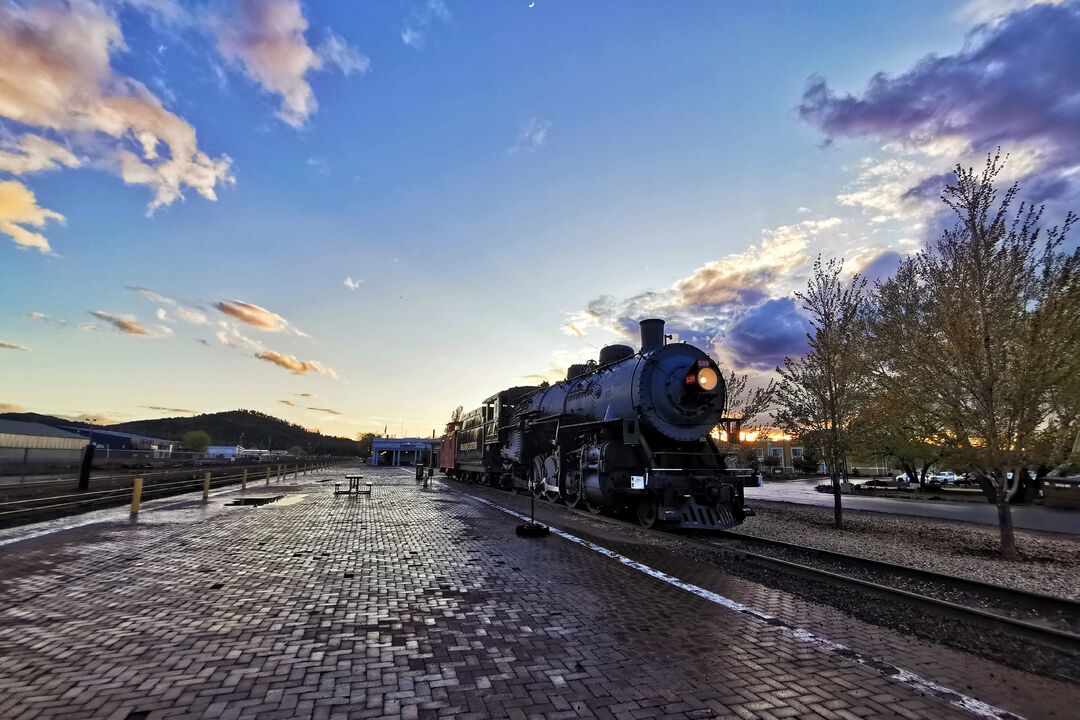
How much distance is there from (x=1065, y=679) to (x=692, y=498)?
7.03m

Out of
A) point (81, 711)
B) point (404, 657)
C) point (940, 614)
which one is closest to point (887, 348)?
point (940, 614)

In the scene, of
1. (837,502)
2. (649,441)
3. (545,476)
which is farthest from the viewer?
(545,476)

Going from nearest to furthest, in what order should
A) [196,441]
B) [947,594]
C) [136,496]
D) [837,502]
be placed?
[947,594] < [136,496] < [837,502] < [196,441]

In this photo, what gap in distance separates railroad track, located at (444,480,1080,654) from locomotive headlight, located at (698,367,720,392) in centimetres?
371

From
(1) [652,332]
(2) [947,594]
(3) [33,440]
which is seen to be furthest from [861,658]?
(3) [33,440]

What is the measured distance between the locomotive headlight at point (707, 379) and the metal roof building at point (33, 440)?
35137 mm

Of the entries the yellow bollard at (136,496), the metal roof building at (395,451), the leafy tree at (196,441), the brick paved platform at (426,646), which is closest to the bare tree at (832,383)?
the brick paved platform at (426,646)

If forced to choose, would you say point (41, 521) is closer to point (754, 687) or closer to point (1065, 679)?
point (754, 687)

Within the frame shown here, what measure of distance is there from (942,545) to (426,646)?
12.0 meters

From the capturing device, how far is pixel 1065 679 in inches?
167

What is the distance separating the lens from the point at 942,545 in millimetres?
11211

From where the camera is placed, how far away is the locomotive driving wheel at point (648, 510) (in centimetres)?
Result: 1168

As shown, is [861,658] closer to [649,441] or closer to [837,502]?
[649,441]

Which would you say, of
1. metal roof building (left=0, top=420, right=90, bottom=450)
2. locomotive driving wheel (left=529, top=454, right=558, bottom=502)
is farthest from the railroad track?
metal roof building (left=0, top=420, right=90, bottom=450)
